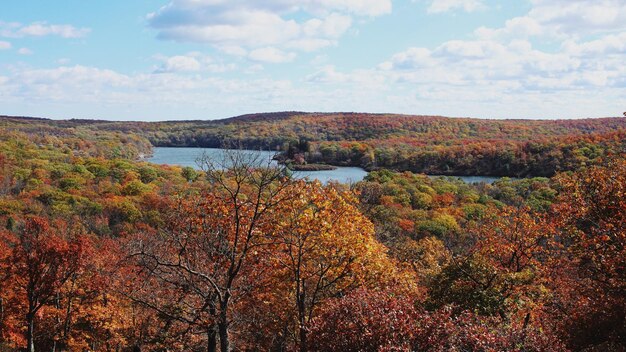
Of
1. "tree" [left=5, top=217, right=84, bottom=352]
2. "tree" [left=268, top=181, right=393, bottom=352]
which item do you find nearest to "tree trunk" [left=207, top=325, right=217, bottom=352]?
"tree" [left=268, top=181, right=393, bottom=352]

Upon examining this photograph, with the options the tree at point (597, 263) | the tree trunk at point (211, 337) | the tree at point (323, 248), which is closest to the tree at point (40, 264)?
the tree trunk at point (211, 337)

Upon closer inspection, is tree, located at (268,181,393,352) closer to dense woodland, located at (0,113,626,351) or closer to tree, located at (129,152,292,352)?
dense woodland, located at (0,113,626,351)

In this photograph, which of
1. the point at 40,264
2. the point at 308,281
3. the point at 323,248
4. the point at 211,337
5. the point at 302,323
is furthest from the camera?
the point at 40,264

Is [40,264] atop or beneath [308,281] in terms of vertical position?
beneath

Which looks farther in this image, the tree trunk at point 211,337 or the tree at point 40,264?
the tree at point 40,264

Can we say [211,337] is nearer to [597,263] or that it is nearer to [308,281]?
[308,281]

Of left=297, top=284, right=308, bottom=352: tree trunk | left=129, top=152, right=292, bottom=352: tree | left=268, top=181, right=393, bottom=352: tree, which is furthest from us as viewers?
left=268, top=181, right=393, bottom=352: tree

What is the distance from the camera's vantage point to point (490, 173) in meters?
138

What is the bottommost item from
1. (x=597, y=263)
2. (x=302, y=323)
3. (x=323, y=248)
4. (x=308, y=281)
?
(x=302, y=323)

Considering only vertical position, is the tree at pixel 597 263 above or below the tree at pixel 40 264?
above

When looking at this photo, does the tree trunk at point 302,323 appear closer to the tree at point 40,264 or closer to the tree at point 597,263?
the tree at point 597,263

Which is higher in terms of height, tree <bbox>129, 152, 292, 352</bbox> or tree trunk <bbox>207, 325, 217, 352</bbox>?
tree <bbox>129, 152, 292, 352</bbox>

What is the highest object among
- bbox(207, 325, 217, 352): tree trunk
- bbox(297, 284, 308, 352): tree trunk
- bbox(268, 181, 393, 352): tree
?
bbox(268, 181, 393, 352): tree

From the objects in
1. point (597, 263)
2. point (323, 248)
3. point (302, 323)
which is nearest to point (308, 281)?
point (323, 248)
